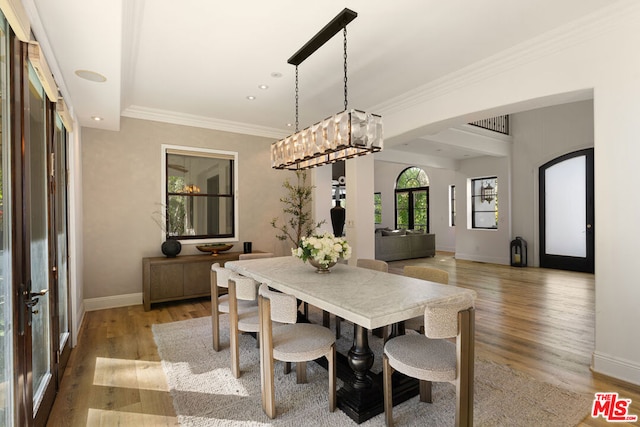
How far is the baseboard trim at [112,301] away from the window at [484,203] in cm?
812

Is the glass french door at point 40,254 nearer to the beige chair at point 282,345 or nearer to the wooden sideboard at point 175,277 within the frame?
the beige chair at point 282,345

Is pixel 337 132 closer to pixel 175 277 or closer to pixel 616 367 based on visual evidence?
pixel 616 367

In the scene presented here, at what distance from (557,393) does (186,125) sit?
17.4 ft

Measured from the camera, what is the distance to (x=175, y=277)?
15.0 ft

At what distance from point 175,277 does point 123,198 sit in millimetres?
1321

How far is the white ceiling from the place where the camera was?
89.4 inches

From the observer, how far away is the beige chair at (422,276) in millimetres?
2613

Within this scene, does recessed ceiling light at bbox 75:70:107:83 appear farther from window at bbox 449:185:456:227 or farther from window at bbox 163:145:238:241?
window at bbox 449:185:456:227

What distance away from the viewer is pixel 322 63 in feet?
10.9

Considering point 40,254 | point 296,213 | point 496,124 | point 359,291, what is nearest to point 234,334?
point 359,291

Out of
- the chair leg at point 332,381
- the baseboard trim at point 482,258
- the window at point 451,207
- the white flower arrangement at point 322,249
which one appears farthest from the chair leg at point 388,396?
the window at point 451,207

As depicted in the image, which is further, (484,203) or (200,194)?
(484,203)

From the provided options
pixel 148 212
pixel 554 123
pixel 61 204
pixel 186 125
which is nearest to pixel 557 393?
pixel 61 204

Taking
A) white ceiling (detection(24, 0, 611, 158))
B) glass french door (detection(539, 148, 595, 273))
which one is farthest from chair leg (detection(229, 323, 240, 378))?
glass french door (detection(539, 148, 595, 273))
